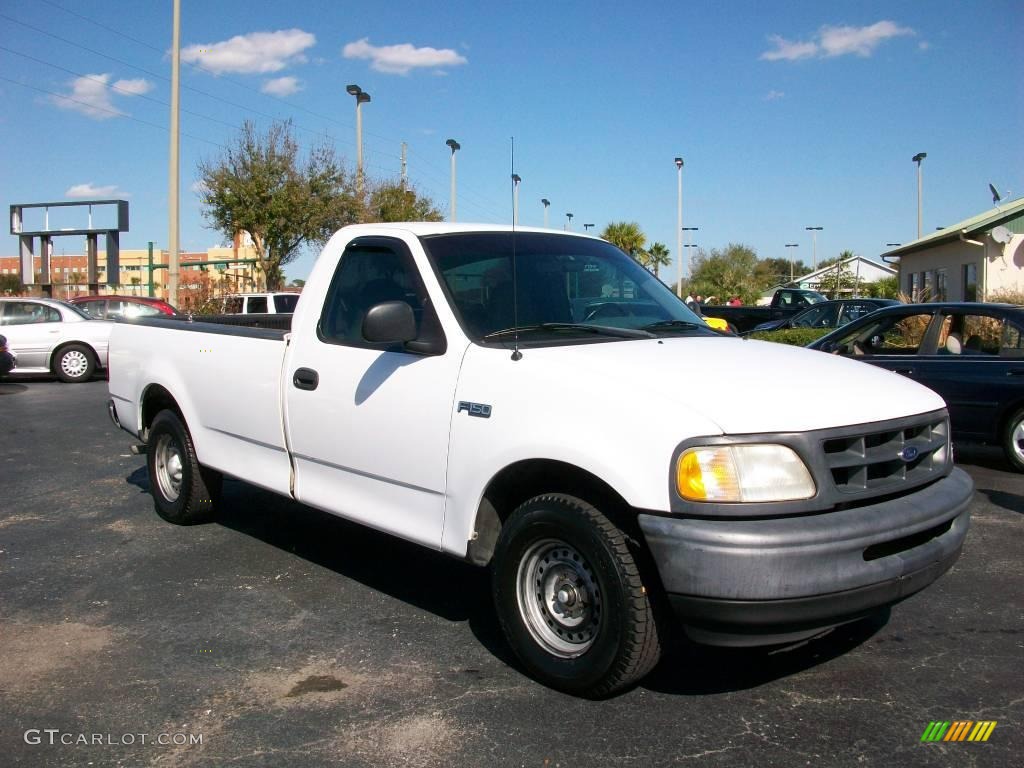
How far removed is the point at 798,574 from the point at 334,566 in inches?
123

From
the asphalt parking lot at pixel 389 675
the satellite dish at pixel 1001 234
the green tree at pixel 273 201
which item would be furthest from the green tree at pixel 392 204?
the asphalt parking lot at pixel 389 675

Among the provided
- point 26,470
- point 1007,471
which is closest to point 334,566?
point 26,470

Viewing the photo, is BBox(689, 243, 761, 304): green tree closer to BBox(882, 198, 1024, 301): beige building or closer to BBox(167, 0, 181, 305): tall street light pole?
BBox(882, 198, 1024, 301): beige building

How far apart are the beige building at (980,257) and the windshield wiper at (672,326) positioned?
18482 mm

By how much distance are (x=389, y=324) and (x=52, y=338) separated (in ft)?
50.1

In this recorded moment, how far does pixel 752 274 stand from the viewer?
76750 mm

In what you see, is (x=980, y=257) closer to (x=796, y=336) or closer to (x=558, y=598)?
(x=796, y=336)

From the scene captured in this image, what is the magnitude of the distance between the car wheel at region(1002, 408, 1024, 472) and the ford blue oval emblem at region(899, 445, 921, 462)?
5.18m

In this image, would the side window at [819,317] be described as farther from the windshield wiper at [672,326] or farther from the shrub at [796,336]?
the windshield wiper at [672,326]

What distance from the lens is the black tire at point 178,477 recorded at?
610 centimetres

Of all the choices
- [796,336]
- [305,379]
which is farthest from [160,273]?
[305,379]

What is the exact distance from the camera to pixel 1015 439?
8023mm

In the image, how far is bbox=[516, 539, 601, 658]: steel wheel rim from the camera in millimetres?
3582

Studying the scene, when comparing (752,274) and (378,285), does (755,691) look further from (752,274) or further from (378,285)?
→ (752,274)
